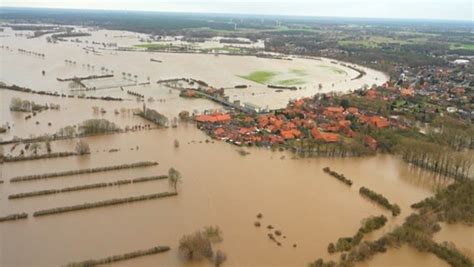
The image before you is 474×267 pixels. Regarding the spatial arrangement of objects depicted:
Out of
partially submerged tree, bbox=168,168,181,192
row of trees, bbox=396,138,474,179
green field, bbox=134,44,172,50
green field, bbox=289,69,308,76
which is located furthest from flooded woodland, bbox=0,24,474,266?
green field, bbox=134,44,172,50

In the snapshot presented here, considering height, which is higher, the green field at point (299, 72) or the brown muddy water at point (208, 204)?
the green field at point (299, 72)

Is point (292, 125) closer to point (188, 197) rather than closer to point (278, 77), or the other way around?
point (188, 197)

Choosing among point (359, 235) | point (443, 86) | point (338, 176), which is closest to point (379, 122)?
point (338, 176)

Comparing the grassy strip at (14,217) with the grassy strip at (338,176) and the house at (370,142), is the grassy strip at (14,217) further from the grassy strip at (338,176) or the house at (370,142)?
the house at (370,142)

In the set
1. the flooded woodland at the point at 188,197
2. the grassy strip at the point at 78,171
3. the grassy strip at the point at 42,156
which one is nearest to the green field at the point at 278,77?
the flooded woodland at the point at 188,197

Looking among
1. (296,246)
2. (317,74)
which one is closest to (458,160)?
(296,246)

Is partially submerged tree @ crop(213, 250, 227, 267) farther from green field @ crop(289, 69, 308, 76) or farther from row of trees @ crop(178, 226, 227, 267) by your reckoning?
green field @ crop(289, 69, 308, 76)
